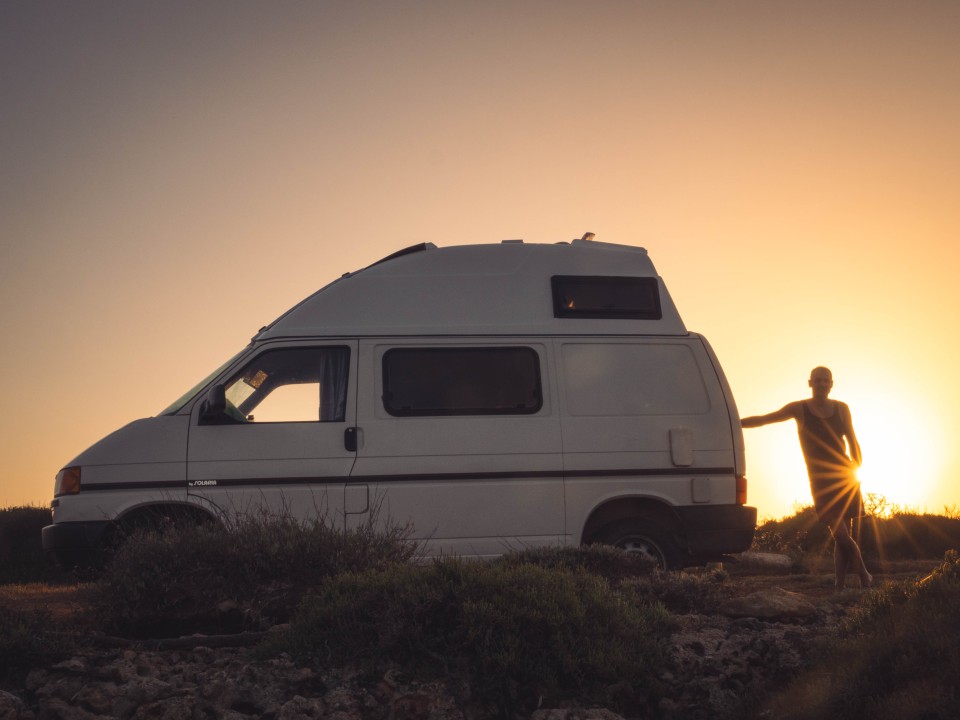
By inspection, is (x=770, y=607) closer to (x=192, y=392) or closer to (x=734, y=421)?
(x=734, y=421)

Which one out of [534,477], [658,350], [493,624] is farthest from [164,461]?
[658,350]

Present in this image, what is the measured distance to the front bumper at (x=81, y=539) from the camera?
26.7 ft

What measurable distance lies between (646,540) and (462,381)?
2.09 meters

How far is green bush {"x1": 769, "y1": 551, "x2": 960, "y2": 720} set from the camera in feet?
15.3

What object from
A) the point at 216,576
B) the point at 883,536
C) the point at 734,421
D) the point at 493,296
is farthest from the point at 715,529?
the point at 883,536

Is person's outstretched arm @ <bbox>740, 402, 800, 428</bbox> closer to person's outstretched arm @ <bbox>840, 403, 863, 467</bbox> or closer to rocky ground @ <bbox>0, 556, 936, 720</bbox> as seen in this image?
person's outstretched arm @ <bbox>840, 403, 863, 467</bbox>

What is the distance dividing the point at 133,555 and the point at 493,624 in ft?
9.30

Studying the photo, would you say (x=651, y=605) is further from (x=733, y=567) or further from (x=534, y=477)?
(x=733, y=567)

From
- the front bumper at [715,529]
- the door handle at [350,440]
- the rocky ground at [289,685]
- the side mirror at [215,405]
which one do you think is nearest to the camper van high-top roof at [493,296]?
the side mirror at [215,405]

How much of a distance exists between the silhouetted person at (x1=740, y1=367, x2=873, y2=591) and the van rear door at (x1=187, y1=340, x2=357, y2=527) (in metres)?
4.05

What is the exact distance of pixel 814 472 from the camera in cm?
907

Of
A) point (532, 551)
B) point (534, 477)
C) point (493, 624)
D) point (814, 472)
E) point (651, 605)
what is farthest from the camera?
point (814, 472)

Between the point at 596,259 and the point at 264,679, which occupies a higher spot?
the point at 596,259

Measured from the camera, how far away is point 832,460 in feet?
29.6
